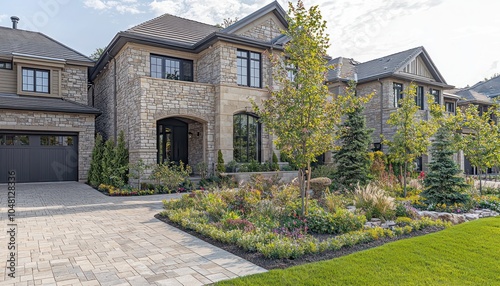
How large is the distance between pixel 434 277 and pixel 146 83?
11.9 metres

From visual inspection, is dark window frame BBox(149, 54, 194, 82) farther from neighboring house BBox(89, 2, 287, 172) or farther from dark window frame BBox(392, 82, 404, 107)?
dark window frame BBox(392, 82, 404, 107)

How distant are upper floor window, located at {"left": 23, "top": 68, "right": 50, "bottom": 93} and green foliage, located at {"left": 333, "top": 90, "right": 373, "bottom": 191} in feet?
49.2

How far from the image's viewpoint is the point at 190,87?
47.1 ft

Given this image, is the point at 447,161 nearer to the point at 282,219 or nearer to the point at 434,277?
the point at 282,219

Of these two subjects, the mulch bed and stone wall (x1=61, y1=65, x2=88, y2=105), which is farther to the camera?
stone wall (x1=61, y1=65, x2=88, y2=105)

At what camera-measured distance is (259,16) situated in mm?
16391

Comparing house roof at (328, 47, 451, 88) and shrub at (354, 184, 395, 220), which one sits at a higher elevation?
house roof at (328, 47, 451, 88)

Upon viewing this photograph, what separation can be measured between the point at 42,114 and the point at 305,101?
14.3 meters

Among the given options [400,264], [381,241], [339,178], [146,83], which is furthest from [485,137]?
[146,83]

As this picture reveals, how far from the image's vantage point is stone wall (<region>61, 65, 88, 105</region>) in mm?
17469

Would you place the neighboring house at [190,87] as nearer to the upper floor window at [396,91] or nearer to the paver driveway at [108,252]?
the paver driveway at [108,252]

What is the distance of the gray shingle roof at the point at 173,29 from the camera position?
15273 mm

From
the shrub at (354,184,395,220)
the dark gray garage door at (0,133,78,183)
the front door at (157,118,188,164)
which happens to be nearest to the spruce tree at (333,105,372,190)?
the shrub at (354,184,395,220)

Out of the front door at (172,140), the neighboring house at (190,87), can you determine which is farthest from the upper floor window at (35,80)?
the front door at (172,140)
